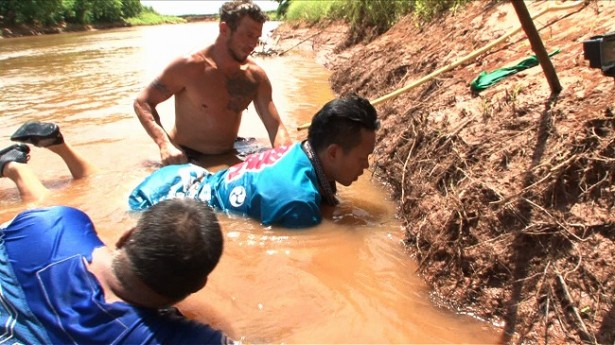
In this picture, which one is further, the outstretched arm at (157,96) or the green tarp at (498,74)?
the outstretched arm at (157,96)

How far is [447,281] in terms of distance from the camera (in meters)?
2.42

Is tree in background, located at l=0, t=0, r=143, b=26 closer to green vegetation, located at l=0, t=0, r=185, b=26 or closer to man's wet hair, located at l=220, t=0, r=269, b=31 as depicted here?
green vegetation, located at l=0, t=0, r=185, b=26

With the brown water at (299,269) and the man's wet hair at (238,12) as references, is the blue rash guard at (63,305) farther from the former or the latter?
the man's wet hair at (238,12)

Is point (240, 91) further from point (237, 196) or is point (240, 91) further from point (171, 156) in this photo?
point (237, 196)

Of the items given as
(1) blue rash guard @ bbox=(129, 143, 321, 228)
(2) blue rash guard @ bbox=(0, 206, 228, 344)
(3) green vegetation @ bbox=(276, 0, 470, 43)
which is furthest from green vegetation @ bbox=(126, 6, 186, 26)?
(2) blue rash guard @ bbox=(0, 206, 228, 344)

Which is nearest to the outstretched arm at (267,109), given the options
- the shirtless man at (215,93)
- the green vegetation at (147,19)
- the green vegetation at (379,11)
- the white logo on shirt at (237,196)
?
the shirtless man at (215,93)

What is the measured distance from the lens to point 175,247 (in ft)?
5.16

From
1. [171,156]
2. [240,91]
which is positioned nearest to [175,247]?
[171,156]

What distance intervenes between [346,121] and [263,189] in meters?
0.58

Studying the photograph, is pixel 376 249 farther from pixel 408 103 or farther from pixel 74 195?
pixel 74 195

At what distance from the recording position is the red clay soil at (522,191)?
6.58ft

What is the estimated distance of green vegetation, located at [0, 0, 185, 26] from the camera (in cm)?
2884

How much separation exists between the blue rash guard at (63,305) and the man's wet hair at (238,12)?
252 centimetres

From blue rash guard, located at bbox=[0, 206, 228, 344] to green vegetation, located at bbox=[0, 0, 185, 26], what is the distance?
101 feet
